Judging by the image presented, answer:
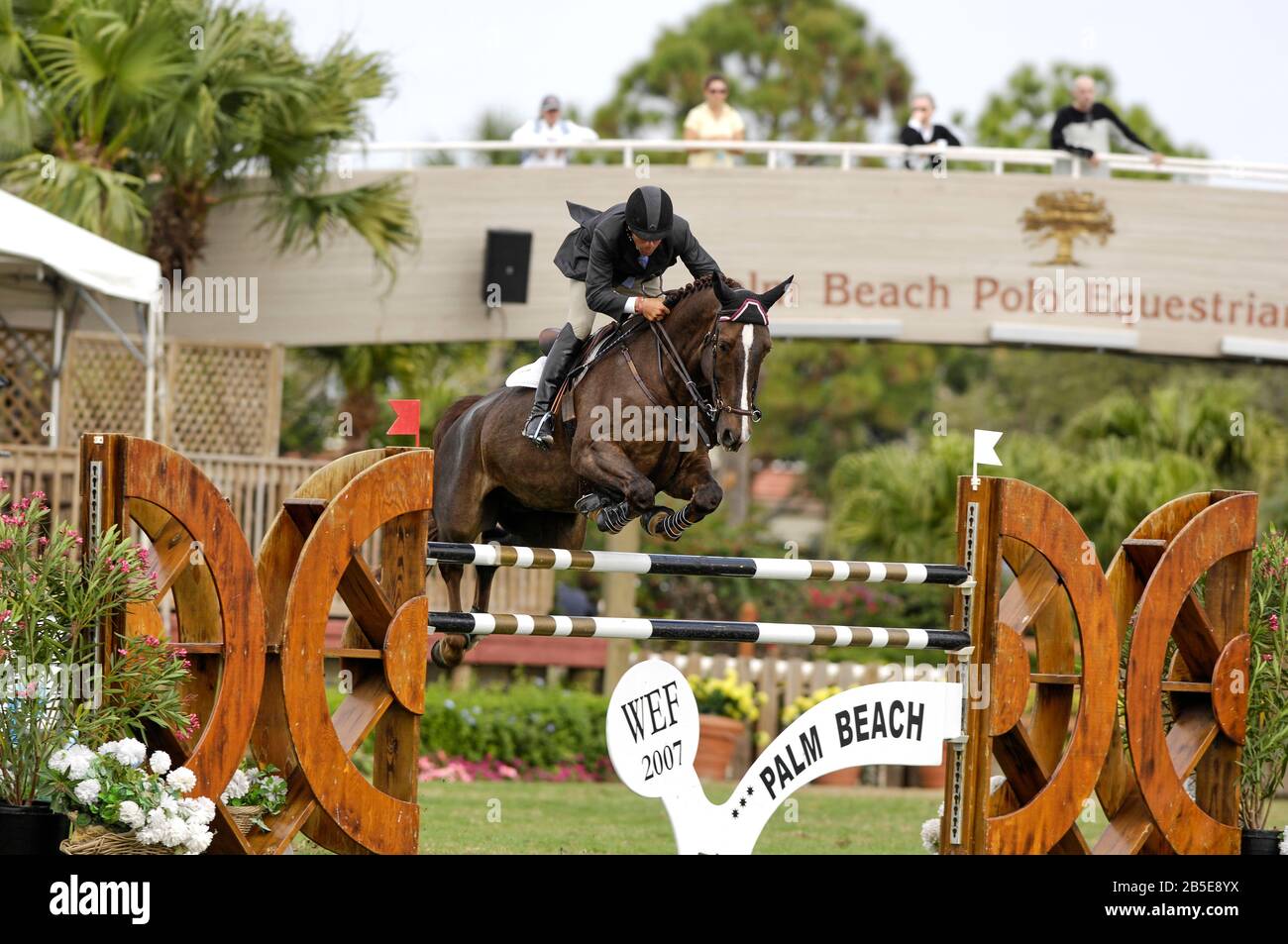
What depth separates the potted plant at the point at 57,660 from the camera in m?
4.96

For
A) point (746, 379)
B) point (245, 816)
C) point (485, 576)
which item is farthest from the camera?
point (485, 576)

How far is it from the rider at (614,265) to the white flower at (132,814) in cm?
249

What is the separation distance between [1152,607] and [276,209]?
8755 mm

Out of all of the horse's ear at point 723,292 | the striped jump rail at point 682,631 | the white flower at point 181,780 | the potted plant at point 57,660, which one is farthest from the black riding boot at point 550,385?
the white flower at point 181,780

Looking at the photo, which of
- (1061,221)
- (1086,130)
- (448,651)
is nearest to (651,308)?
(448,651)

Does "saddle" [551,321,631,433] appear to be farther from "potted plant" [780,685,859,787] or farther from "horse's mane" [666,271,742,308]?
"potted plant" [780,685,859,787]

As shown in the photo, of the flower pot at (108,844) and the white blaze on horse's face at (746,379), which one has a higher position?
the white blaze on horse's face at (746,379)

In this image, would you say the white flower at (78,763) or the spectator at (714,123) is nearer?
the white flower at (78,763)

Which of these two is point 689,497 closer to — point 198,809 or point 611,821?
point 198,809

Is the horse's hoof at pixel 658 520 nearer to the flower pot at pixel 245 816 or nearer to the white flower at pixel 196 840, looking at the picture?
the flower pot at pixel 245 816

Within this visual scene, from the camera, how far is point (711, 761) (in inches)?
503

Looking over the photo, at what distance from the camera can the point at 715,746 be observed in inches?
504

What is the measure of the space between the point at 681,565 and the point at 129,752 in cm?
196

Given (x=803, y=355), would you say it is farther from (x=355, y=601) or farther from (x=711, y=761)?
(x=355, y=601)
